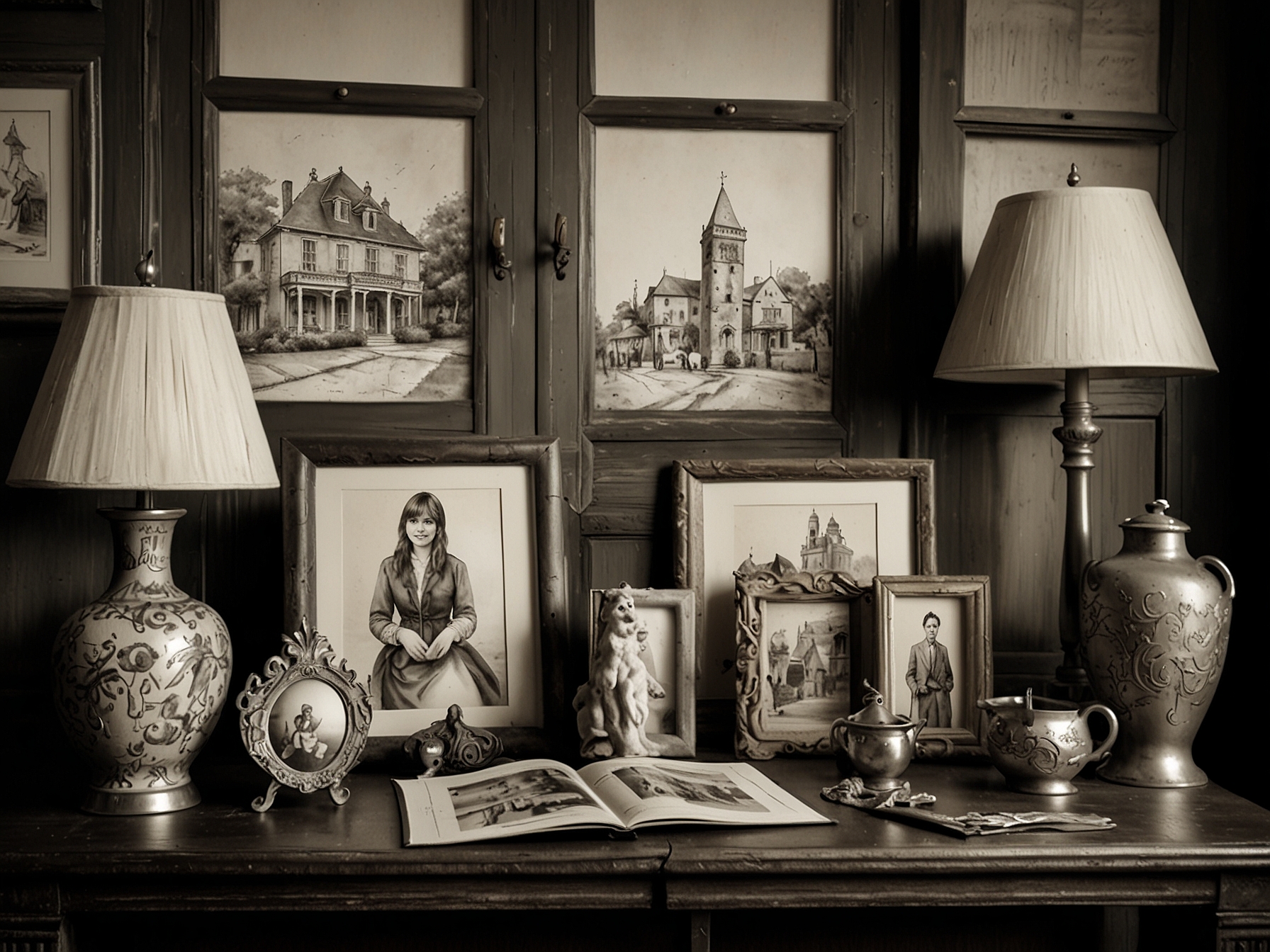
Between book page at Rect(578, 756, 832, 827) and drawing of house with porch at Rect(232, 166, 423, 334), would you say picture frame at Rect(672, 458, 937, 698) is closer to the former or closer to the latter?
book page at Rect(578, 756, 832, 827)

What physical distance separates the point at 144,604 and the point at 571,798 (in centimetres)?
72

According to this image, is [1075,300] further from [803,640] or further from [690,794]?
[690,794]

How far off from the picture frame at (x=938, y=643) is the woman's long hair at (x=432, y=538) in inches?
31.8

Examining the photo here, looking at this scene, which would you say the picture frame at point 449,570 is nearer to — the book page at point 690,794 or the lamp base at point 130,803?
the book page at point 690,794

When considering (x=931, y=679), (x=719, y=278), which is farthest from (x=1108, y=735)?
(x=719, y=278)

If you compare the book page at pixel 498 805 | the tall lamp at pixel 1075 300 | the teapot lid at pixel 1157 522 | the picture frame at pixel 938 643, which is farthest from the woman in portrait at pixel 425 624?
the teapot lid at pixel 1157 522

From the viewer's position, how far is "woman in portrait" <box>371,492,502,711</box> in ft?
6.46

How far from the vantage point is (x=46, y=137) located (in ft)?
6.57

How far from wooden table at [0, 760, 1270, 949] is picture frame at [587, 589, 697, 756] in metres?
0.36

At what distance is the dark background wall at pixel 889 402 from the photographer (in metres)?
2.02

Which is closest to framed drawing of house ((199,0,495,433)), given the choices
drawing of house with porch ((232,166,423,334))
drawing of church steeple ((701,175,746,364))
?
drawing of house with porch ((232,166,423,334))

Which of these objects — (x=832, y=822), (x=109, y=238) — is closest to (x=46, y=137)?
(x=109, y=238)

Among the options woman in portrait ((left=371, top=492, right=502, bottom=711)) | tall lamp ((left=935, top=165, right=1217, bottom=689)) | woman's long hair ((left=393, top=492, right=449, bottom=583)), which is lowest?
woman in portrait ((left=371, top=492, right=502, bottom=711))

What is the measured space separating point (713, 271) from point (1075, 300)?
677mm
